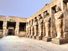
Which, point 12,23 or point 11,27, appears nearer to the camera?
point 11,27

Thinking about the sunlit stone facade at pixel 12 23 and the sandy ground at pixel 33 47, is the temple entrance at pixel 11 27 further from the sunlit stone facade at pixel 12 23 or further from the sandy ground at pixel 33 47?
the sandy ground at pixel 33 47

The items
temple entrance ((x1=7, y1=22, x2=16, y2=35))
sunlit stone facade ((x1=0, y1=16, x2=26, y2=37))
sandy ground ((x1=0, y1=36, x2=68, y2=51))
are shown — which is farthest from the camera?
temple entrance ((x1=7, y1=22, x2=16, y2=35))

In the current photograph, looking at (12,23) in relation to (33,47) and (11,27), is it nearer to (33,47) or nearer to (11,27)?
(11,27)

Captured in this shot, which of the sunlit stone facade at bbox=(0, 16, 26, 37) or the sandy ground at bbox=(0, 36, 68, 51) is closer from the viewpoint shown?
the sandy ground at bbox=(0, 36, 68, 51)

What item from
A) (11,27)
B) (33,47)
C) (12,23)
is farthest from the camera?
(12,23)

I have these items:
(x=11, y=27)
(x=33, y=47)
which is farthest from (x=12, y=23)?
(x=33, y=47)

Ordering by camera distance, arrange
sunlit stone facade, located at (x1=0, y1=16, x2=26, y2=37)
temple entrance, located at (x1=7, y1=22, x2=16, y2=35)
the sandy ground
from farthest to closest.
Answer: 1. temple entrance, located at (x1=7, y1=22, x2=16, y2=35)
2. sunlit stone facade, located at (x1=0, y1=16, x2=26, y2=37)
3. the sandy ground

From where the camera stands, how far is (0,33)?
16.6 m

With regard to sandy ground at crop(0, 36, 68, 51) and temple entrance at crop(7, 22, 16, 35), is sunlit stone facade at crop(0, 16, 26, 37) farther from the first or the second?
sandy ground at crop(0, 36, 68, 51)

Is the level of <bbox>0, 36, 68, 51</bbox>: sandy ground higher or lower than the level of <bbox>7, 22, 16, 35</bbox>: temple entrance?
lower

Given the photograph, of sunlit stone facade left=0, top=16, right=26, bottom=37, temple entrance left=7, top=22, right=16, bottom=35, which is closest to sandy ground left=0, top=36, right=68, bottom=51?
sunlit stone facade left=0, top=16, right=26, bottom=37

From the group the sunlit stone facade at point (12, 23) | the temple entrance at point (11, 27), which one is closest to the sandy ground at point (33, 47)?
the sunlit stone facade at point (12, 23)

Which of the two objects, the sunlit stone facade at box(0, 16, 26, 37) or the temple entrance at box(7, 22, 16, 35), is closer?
the sunlit stone facade at box(0, 16, 26, 37)

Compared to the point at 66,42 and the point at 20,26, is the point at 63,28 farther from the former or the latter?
the point at 20,26
